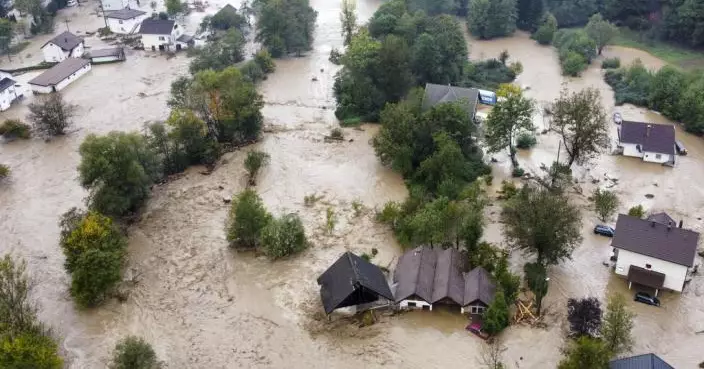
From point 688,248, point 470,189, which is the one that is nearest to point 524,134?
point 470,189

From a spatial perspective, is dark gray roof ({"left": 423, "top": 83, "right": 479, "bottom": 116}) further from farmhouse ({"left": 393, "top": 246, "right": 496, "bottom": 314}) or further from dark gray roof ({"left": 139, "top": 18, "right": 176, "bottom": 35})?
dark gray roof ({"left": 139, "top": 18, "right": 176, "bottom": 35})

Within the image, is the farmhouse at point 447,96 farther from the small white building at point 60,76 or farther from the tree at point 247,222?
the small white building at point 60,76

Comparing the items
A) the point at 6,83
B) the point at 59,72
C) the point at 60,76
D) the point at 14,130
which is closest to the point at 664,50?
the point at 60,76

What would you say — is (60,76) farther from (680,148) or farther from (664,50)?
(664,50)

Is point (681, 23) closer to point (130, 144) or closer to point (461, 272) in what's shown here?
point (461, 272)

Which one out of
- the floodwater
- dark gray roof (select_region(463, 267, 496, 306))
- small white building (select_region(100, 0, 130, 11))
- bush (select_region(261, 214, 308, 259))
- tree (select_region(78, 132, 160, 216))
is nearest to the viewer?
the floodwater

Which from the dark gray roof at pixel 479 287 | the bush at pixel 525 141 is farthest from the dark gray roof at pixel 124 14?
the dark gray roof at pixel 479 287

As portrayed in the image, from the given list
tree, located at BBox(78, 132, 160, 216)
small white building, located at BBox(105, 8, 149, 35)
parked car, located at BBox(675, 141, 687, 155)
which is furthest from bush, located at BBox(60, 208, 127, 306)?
small white building, located at BBox(105, 8, 149, 35)
